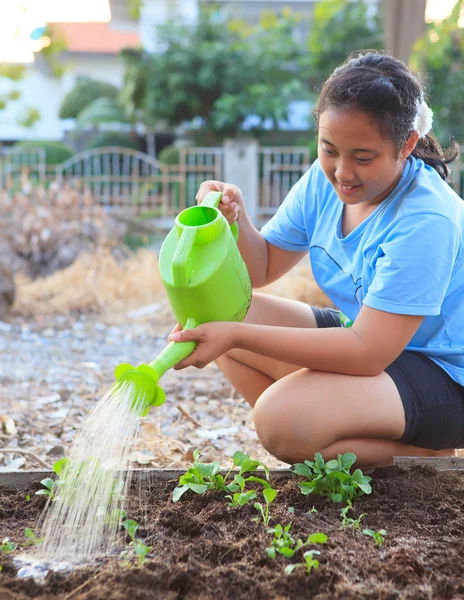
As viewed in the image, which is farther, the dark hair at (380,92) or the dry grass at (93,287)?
the dry grass at (93,287)

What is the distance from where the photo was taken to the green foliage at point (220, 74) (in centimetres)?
1316

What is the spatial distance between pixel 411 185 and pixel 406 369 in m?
0.49

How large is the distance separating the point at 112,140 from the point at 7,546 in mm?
14963

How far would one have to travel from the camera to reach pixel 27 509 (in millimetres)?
1711

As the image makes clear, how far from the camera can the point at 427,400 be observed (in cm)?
190

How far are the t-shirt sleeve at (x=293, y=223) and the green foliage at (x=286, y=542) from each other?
3.43 ft

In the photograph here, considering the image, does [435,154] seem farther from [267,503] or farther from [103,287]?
[103,287]

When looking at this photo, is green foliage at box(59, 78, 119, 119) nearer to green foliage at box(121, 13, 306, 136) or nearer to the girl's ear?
green foliage at box(121, 13, 306, 136)

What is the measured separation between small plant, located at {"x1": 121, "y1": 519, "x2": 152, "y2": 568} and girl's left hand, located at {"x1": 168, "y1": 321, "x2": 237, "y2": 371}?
1.20 feet

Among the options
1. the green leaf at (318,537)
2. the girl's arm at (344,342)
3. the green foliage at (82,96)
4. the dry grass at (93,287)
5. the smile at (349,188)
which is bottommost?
the dry grass at (93,287)

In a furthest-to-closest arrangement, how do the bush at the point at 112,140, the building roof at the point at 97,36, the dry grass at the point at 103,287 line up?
1. the building roof at the point at 97,36
2. the bush at the point at 112,140
3. the dry grass at the point at 103,287

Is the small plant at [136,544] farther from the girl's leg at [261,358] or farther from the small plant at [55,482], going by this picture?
the girl's leg at [261,358]

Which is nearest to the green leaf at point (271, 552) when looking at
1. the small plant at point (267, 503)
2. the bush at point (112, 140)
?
the small plant at point (267, 503)

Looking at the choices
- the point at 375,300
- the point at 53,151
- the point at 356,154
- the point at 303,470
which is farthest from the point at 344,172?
the point at 53,151
